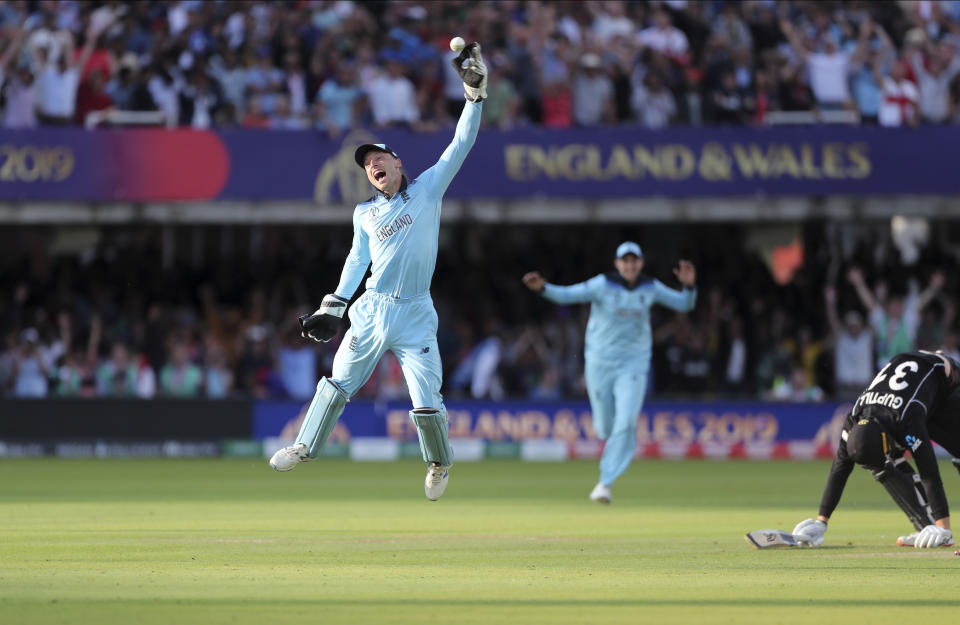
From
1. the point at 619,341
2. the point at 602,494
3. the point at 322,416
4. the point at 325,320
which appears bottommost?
the point at 602,494

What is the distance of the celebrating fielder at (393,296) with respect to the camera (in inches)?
397

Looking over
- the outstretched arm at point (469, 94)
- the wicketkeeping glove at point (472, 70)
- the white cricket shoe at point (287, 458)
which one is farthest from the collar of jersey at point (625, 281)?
the white cricket shoe at point (287, 458)

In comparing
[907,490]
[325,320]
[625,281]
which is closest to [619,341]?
[625,281]

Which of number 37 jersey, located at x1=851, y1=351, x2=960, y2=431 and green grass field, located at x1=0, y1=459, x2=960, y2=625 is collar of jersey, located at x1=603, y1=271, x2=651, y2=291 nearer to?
green grass field, located at x1=0, y1=459, x2=960, y2=625

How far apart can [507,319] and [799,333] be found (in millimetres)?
4277

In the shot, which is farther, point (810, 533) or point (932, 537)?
point (810, 533)

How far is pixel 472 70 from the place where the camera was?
9734mm

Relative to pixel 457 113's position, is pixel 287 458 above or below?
below

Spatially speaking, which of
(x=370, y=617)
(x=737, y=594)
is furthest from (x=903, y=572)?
(x=370, y=617)

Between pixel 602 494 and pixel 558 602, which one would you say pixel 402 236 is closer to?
pixel 558 602

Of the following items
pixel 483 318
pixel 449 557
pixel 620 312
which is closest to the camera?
pixel 449 557

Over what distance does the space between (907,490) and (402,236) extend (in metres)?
3.61

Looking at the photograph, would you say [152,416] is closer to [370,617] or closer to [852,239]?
[852,239]

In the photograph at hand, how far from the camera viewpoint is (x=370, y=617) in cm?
713
